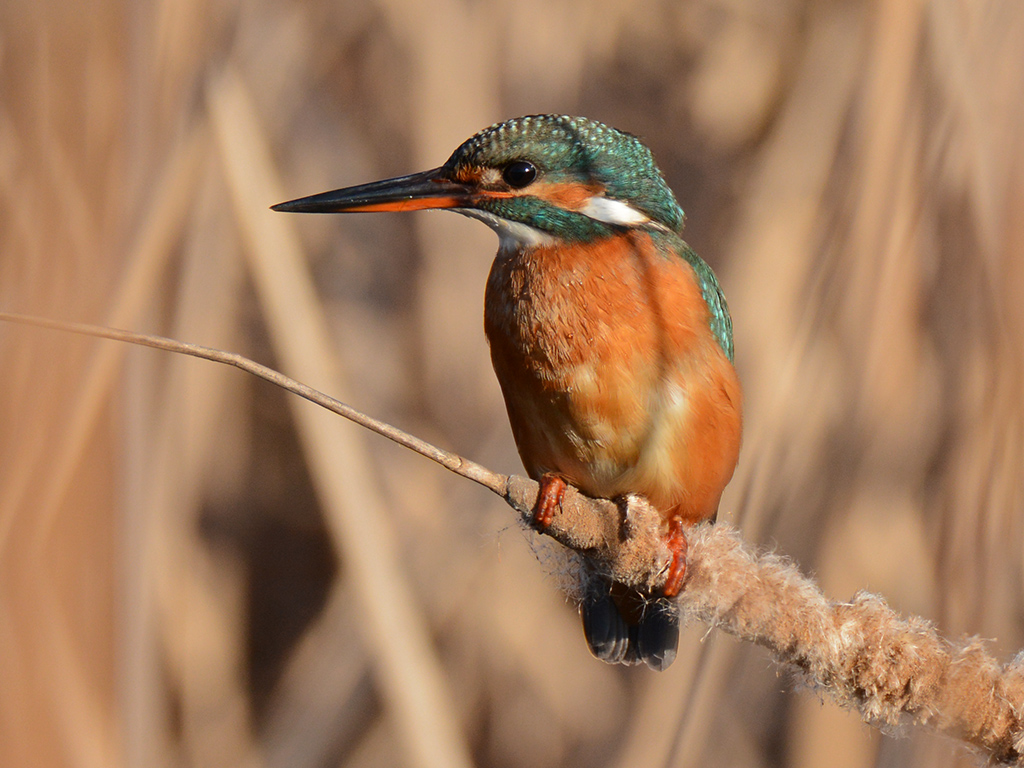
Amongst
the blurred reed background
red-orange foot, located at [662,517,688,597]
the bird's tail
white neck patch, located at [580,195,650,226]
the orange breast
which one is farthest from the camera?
the bird's tail

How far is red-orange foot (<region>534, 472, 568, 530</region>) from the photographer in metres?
1.40

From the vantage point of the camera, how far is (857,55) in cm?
205

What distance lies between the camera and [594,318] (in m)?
1.53

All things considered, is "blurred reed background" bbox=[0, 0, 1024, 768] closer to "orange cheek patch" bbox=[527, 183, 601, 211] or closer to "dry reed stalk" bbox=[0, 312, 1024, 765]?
"dry reed stalk" bbox=[0, 312, 1024, 765]

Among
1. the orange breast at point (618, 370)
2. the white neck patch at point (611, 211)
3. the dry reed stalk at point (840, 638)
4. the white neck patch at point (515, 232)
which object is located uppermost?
the white neck patch at point (611, 211)

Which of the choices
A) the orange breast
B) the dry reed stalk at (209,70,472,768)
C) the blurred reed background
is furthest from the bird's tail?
the dry reed stalk at (209,70,472,768)

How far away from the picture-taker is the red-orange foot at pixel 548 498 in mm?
1398

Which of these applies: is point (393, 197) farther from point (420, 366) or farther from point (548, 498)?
point (420, 366)

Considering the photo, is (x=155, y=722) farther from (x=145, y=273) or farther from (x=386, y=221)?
(x=386, y=221)

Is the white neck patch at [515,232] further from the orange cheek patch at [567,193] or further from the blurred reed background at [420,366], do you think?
the blurred reed background at [420,366]

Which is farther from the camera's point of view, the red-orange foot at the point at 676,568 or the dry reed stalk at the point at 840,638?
the red-orange foot at the point at 676,568

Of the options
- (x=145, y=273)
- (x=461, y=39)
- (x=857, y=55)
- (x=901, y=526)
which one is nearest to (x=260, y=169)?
(x=145, y=273)

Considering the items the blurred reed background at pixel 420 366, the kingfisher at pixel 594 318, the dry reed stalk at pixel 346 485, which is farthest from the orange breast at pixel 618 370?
the dry reed stalk at pixel 346 485

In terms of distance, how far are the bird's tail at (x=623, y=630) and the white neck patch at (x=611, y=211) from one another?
0.72m
